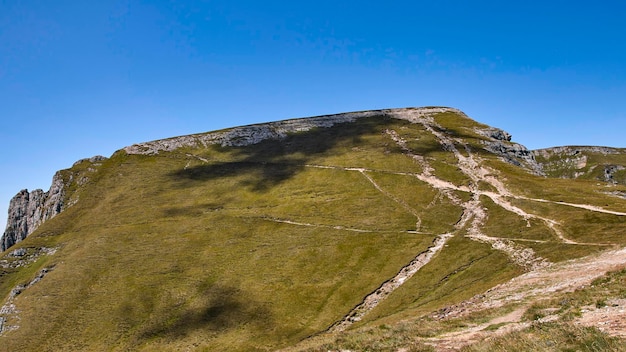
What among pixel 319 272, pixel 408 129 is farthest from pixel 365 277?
pixel 408 129

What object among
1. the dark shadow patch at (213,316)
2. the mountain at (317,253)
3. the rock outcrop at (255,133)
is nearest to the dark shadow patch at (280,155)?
the mountain at (317,253)

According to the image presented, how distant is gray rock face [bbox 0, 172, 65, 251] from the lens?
13462cm

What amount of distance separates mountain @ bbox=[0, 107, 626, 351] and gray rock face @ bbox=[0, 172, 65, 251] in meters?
0.80

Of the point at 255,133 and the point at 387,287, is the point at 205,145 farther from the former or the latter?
the point at 387,287

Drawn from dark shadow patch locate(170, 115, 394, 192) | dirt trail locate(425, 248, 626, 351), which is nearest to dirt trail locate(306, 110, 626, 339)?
dirt trail locate(425, 248, 626, 351)

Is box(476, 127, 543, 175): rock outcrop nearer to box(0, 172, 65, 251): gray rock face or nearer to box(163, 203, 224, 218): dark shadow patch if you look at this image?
box(163, 203, 224, 218): dark shadow patch

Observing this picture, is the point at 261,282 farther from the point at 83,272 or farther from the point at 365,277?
the point at 83,272

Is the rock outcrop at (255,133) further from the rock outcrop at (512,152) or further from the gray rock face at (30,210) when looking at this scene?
the rock outcrop at (512,152)

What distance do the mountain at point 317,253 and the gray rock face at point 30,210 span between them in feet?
2.64

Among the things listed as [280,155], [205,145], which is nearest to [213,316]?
[280,155]

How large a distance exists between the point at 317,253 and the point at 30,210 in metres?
128

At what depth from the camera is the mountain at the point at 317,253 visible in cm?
3778

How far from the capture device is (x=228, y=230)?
101 m

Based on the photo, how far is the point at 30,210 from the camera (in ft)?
478
